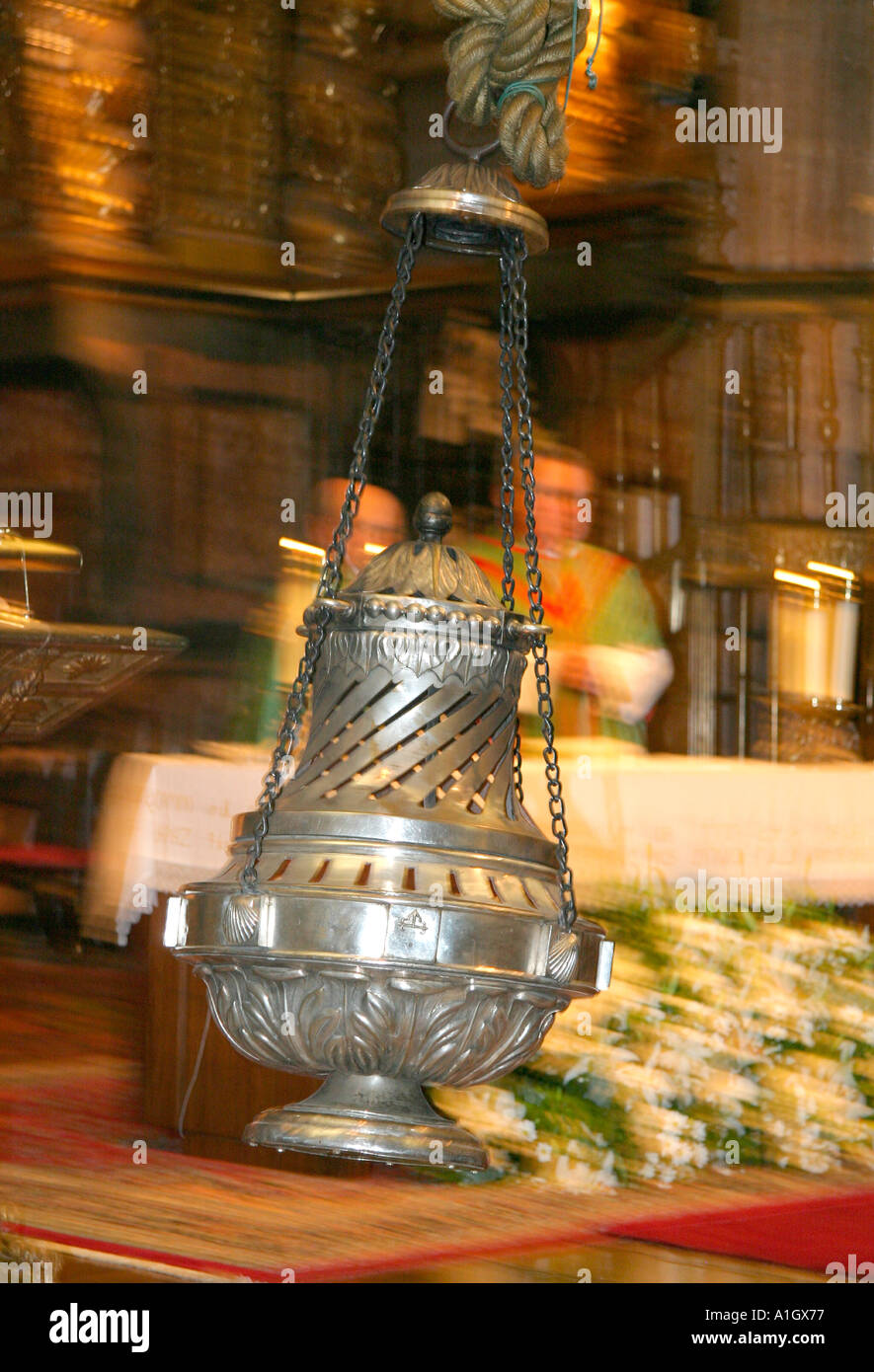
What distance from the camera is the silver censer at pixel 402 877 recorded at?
104cm

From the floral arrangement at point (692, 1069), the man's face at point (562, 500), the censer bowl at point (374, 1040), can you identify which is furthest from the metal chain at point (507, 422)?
the man's face at point (562, 500)

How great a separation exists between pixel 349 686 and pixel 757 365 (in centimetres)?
353

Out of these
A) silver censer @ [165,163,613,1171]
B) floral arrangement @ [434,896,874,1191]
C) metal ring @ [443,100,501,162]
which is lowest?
floral arrangement @ [434,896,874,1191]

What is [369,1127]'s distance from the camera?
1.09 metres

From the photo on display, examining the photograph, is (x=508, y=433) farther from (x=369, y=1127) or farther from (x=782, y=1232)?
(x=782, y=1232)

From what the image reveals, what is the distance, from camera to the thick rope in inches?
46.0

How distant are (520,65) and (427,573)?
0.34m

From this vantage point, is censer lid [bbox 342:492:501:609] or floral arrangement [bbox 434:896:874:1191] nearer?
censer lid [bbox 342:492:501:609]

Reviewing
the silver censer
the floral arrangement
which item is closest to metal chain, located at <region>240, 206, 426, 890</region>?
the silver censer

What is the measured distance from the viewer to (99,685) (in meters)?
4.35

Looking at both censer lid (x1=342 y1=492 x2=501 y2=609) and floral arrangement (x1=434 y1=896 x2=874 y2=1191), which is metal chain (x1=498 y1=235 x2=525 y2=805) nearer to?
censer lid (x1=342 y1=492 x2=501 y2=609)

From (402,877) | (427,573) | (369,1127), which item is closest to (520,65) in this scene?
(427,573)

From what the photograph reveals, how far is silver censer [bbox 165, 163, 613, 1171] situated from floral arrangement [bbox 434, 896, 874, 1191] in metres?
1.89
